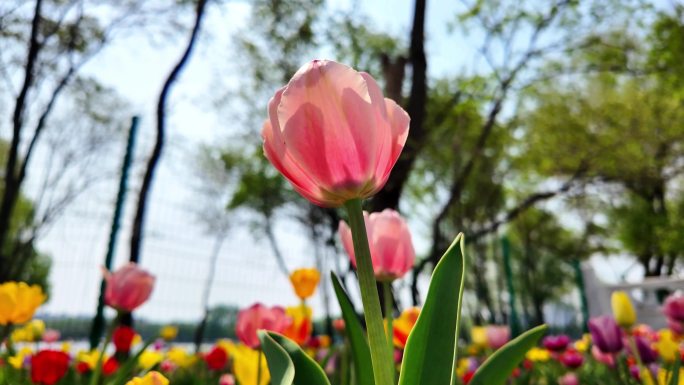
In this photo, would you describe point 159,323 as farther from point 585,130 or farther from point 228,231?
point 585,130

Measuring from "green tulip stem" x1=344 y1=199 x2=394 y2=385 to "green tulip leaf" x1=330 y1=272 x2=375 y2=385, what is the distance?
109 millimetres

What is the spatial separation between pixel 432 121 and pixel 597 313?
4.32 metres

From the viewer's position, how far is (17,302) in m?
1.49

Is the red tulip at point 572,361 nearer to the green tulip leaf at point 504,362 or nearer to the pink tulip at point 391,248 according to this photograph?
the pink tulip at point 391,248

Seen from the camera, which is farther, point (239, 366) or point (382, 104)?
point (239, 366)

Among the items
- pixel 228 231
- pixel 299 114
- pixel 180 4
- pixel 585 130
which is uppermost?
pixel 180 4

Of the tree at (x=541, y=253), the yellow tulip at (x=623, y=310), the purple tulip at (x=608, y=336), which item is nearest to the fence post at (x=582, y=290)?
the tree at (x=541, y=253)

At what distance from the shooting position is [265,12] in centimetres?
911

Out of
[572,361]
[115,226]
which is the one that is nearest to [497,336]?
[572,361]

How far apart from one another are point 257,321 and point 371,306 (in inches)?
29.2

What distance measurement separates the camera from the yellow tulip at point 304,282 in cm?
142

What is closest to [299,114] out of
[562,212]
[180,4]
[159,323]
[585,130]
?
[159,323]

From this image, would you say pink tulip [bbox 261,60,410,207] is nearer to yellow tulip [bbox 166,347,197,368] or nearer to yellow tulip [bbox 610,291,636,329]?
yellow tulip [bbox 610,291,636,329]

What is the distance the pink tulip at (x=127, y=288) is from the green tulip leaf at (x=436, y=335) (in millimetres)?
1204
